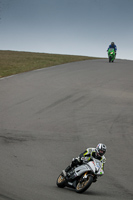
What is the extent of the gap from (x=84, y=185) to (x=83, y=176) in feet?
0.61

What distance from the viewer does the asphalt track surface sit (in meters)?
7.12

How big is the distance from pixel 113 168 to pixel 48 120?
4889mm

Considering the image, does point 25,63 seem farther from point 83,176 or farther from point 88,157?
point 83,176

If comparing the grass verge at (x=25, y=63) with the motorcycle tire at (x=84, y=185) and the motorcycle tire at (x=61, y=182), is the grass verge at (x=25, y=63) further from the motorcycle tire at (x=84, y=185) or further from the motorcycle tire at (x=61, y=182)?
the motorcycle tire at (x=84, y=185)

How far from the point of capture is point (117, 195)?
689cm

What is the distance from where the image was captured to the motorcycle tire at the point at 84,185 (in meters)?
6.39

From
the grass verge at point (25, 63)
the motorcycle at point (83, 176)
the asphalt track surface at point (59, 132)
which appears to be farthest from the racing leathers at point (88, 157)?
the grass verge at point (25, 63)

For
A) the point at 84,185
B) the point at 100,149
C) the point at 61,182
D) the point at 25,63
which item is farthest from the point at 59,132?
the point at 25,63

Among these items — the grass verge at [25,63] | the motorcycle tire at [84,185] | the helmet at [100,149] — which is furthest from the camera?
the grass verge at [25,63]

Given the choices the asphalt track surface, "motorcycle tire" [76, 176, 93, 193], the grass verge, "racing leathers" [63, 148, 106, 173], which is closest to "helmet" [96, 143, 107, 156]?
"racing leathers" [63, 148, 106, 173]

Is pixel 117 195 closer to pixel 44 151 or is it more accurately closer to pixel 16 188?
pixel 16 188

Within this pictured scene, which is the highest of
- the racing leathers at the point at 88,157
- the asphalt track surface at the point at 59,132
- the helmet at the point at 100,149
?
the helmet at the point at 100,149

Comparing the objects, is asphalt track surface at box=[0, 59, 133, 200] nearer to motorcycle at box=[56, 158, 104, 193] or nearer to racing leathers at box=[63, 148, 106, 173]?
motorcycle at box=[56, 158, 104, 193]

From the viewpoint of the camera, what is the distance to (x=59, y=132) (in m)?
11.5
